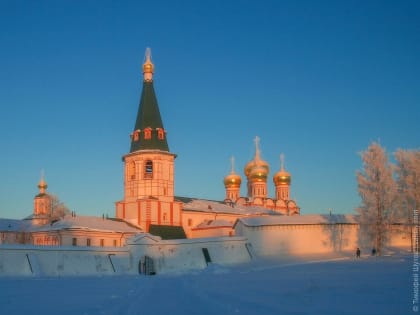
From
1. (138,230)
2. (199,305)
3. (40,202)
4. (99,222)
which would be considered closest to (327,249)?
(138,230)

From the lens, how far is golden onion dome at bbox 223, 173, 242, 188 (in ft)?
266

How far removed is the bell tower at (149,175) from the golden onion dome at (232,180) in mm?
24982

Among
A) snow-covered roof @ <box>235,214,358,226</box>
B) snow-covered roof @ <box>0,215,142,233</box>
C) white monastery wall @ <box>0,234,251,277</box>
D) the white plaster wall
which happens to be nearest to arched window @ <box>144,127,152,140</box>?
snow-covered roof @ <box>0,215,142,233</box>

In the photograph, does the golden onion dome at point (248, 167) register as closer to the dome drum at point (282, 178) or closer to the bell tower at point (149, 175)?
the dome drum at point (282, 178)

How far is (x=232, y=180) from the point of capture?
266ft

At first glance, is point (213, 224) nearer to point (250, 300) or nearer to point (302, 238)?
point (302, 238)

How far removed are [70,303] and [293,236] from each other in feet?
119

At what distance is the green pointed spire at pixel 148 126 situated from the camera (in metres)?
55.5

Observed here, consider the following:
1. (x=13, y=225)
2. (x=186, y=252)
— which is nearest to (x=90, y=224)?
(x=186, y=252)

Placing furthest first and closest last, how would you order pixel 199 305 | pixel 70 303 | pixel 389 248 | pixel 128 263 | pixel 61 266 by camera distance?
pixel 389 248, pixel 128 263, pixel 61 266, pixel 70 303, pixel 199 305

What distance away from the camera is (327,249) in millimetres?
51094

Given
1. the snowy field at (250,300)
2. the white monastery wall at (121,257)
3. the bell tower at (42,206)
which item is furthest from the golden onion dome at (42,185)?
the snowy field at (250,300)

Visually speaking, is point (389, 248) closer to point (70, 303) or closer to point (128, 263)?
point (128, 263)

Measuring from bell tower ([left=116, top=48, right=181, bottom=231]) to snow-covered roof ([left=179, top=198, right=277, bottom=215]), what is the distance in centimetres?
471
